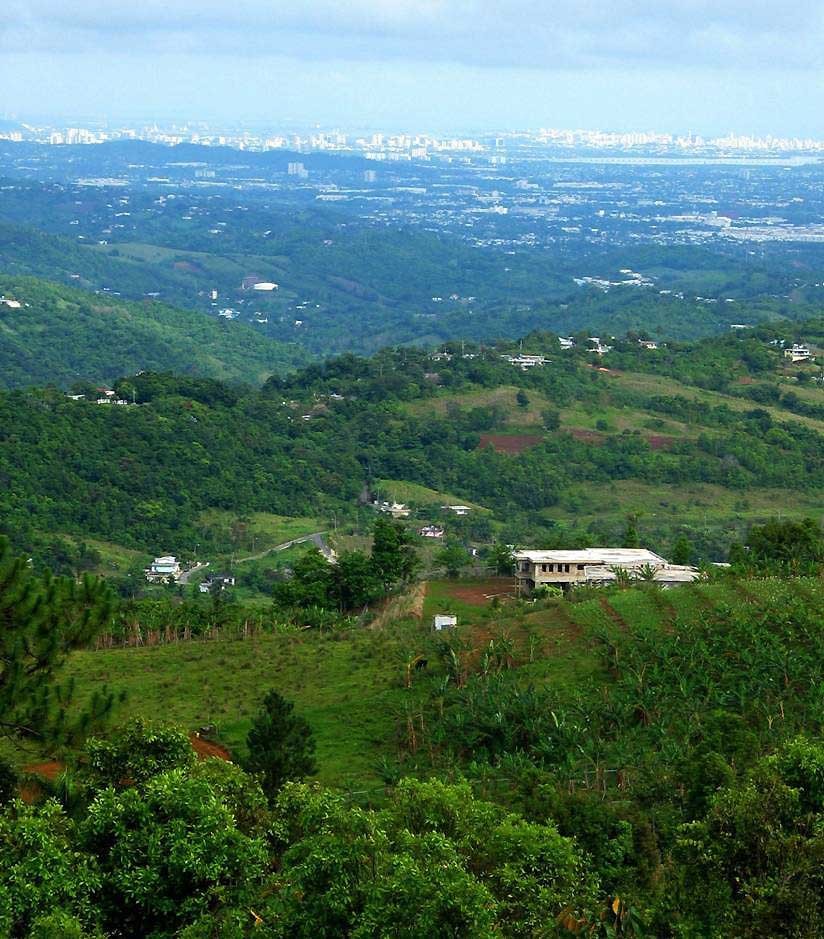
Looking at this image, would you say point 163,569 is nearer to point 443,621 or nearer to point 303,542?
point 303,542

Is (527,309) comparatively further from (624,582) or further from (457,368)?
(624,582)

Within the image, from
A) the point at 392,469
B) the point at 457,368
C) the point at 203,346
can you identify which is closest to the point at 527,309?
the point at 203,346

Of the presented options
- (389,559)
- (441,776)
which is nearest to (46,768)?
(441,776)

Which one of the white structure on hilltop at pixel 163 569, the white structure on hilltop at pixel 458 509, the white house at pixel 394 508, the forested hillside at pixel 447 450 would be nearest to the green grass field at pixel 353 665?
the forested hillside at pixel 447 450

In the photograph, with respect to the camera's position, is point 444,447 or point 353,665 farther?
point 444,447

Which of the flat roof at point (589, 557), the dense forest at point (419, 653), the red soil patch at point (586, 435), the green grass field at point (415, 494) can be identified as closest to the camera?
the dense forest at point (419, 653)

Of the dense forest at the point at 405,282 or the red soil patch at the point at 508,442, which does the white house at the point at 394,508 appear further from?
the dense forest at the point at 405,282
